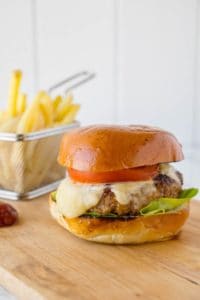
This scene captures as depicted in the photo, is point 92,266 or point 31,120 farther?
point 31,120

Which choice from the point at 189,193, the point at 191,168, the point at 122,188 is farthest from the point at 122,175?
the point at 191,168

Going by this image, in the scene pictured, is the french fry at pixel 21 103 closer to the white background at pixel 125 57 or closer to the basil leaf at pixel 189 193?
the basil leaf at pixel 189 193

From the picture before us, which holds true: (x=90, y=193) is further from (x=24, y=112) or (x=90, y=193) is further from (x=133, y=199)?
(x=24, y=112)

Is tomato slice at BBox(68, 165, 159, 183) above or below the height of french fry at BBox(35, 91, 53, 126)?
below

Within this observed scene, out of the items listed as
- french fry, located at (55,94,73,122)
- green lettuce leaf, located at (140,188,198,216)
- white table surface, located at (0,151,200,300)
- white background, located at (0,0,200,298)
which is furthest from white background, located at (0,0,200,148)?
green lettuce leaf, located at (140,188,198,216)

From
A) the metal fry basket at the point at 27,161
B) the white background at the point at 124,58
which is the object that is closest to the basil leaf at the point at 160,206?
the metal fry basket at the point at 27,161

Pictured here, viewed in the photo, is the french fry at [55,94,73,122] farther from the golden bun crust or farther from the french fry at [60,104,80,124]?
the golden bun crust
